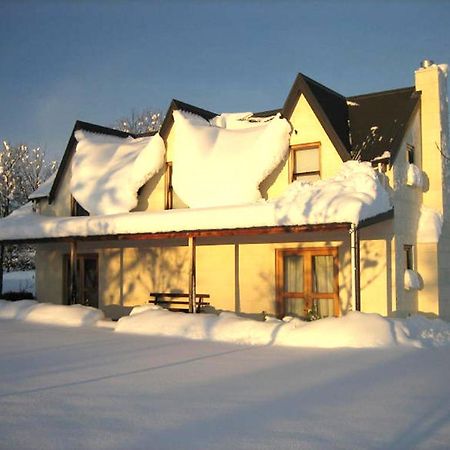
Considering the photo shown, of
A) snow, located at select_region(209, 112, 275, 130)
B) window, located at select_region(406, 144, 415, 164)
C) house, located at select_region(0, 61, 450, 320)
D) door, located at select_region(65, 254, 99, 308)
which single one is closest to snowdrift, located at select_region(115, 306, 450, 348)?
house, located at select_region(0, 61, 450, 320)

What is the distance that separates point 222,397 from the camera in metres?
6.62

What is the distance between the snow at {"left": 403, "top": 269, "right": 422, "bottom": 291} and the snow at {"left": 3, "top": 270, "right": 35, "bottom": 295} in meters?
23.8

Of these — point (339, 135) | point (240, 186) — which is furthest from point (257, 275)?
point (339, 135)

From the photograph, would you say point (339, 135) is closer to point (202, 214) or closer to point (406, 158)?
point (406, 158)

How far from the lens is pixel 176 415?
5.83 meters

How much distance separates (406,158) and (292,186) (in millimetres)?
3456

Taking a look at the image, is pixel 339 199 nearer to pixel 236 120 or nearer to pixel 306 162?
pixel 306 162

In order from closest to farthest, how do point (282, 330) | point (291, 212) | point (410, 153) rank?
point (282, 330) → point (291, 212) → point (410, 153)

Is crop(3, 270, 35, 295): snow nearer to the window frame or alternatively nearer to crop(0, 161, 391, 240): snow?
crop(0, 161, 391, 240): snow

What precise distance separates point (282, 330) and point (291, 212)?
267 centimetres

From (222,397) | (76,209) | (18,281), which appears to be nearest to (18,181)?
(18,281)

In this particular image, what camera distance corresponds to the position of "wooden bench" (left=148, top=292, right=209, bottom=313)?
15.8 meters

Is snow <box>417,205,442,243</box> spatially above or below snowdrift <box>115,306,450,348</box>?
above

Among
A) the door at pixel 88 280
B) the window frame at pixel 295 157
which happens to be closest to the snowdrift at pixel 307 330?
the window frame at pixel 295 157
